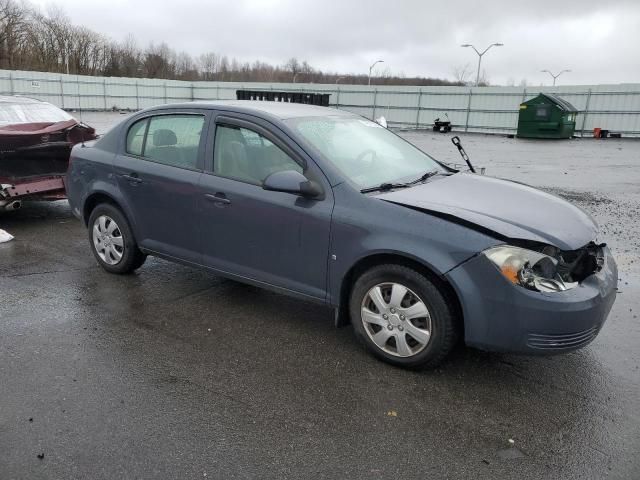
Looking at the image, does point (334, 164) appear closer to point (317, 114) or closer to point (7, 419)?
point (317, 114)

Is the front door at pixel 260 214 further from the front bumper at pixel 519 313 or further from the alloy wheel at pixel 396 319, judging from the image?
the front bumper at pixel 519 313

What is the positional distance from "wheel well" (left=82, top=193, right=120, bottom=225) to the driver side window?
1.46 m

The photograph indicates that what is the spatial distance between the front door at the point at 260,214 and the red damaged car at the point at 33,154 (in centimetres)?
403

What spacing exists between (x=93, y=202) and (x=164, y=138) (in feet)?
3.97

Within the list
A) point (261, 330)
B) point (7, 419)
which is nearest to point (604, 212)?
point (261, 330)

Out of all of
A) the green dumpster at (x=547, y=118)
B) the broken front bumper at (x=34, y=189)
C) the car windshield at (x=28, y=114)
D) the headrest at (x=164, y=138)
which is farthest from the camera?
the green dumpster at (x=547, y=118)

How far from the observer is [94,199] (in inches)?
213

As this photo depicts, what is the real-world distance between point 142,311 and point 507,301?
2.93m

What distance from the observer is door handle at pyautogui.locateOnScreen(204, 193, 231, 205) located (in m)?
4.20

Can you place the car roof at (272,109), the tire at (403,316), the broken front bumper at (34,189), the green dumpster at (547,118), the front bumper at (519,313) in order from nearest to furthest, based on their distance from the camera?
the front bumper at (519,313), the tire at (403,316), the car roof at (272,109), the broken front bumper at (34,189), the green dumpster at (547,118)

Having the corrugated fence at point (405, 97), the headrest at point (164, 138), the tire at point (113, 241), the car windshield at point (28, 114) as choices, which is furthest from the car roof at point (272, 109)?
the corrugated fence at point (405, 97)

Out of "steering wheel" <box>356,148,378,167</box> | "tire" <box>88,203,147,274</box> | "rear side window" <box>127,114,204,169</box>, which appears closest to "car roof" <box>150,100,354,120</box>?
"rear side window" <box>127,114,204,169</box>

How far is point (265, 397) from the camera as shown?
129 inches

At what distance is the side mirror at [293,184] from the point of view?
146 inches
